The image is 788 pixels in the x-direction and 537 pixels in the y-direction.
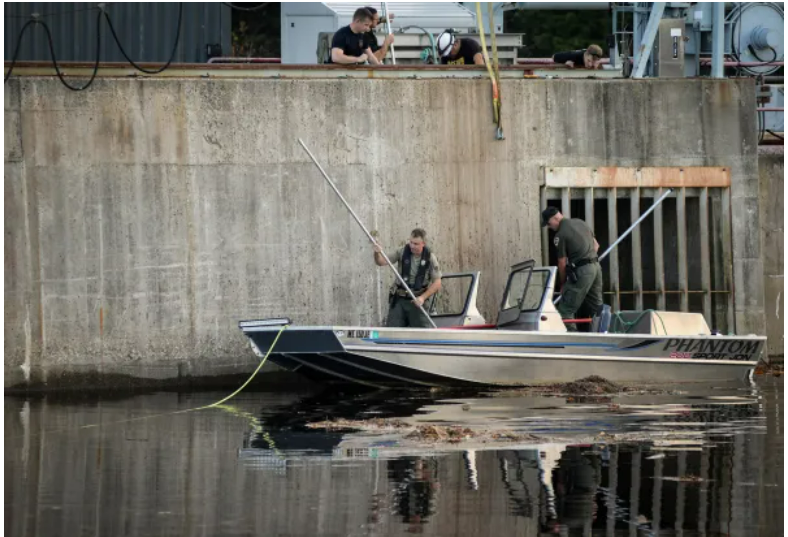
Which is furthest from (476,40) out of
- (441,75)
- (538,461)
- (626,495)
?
(626,495)

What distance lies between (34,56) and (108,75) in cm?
584

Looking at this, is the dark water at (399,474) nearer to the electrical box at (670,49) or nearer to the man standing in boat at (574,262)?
the man standing in boat at (574,262)

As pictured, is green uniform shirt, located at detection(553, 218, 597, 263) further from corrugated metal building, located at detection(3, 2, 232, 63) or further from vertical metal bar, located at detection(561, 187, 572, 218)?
corrugated metal building, located at detection(3, 2, 232, 63)

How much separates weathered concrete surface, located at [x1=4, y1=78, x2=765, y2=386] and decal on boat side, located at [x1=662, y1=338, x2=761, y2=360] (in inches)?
71.8

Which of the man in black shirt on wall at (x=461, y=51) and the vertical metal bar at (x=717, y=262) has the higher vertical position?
the man in black shirt on wall at (x=461, y=51)

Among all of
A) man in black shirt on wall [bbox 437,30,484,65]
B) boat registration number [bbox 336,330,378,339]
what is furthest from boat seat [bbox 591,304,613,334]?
man in black shirt on wall [bbox 437,30,484,65]

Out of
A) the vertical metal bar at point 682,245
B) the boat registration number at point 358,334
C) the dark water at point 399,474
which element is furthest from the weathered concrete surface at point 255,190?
the dark water at point 399,474

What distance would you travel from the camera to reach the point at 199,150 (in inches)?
701

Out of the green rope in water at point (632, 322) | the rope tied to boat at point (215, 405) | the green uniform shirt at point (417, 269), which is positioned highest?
the green uniform shirt at point (417, 269)

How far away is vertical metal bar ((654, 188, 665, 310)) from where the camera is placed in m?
18.9

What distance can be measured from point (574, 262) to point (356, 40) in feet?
13.9

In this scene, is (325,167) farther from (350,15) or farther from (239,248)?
(350,15)

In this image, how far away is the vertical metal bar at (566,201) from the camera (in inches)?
734

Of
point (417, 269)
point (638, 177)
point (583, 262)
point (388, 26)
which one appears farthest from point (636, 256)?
point (388, 26)
